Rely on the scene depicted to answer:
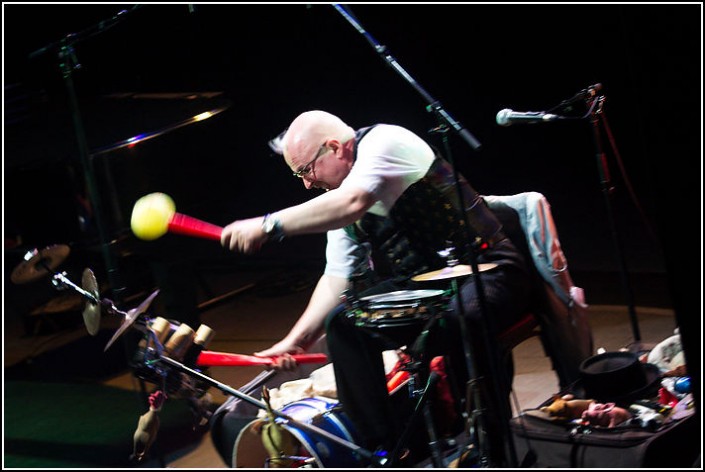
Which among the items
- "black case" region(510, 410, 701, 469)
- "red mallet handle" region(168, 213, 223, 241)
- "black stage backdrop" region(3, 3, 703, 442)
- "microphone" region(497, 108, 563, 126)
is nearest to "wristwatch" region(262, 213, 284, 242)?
"red mallet handle" region(168, 213, 223, 241)

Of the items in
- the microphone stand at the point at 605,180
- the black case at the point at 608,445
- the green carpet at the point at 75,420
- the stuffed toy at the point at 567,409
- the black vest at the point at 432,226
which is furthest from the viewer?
the green carpet at the point at 75,420

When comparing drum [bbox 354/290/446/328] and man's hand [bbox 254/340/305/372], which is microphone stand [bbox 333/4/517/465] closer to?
drum [bbox 354/290/446/328]

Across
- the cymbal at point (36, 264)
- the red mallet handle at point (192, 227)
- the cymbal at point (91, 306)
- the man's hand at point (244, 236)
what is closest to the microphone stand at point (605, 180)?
the man's hand at point (244, 236)

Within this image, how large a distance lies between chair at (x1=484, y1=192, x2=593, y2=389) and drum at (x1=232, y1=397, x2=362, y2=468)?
22.9 inches

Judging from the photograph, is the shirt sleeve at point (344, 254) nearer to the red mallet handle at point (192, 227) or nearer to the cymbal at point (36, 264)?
the red mallet handle at point (192, 227)

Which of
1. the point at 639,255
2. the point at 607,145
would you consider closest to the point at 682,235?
the point at 639,255

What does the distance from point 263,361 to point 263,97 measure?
60.9 inches

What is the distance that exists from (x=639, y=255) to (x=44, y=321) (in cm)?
336

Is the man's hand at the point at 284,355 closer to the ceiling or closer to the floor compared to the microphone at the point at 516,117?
closer to the floor

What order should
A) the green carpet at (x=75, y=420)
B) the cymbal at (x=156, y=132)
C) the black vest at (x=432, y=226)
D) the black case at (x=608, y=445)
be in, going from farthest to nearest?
the cymbal at (x=156, y=132) → the green carpet at (x=75, y=420) → the black vest at (x=432, y=226) → the black case at (x=608, y=445)

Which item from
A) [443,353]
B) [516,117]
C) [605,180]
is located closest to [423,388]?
[443,353]

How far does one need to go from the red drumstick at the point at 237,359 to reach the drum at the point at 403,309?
35 centimetres

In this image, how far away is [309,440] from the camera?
2621 millimetres

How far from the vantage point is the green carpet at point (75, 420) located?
3525 mm
